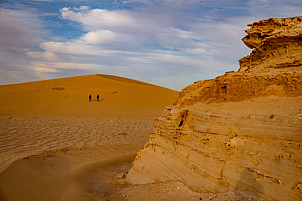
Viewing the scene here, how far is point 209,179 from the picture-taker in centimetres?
307

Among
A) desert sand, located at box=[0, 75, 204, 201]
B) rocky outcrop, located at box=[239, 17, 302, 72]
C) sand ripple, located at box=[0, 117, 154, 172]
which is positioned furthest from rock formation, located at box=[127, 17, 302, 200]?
sand ripple, located at box=[0, 117, 154, 172]

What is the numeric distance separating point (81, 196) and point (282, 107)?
320 centimetres

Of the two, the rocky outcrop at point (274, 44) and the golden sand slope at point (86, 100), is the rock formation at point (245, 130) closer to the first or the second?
the rocky outcrop at point (274, 44)

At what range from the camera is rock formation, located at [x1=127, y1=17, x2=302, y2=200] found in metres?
2.51

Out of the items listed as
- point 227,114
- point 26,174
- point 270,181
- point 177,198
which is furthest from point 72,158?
point 270,181

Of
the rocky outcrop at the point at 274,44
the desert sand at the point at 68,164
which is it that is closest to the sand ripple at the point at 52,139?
the desert sand at the point at 68,164

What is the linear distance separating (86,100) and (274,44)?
22252mm

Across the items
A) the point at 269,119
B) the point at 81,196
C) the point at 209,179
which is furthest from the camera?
the point at 81,196

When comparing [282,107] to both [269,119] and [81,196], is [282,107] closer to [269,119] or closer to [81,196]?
[269,119]

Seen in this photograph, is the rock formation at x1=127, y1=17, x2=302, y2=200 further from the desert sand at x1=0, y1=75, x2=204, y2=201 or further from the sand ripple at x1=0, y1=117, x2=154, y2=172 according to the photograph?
the sand ripple at x1=0, y1=117, x2=154, y2=172

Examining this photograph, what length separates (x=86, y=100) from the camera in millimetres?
24172

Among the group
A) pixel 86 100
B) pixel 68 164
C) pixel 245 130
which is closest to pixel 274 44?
pixel 245 130

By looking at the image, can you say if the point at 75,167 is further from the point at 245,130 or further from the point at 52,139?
the point at 245,130

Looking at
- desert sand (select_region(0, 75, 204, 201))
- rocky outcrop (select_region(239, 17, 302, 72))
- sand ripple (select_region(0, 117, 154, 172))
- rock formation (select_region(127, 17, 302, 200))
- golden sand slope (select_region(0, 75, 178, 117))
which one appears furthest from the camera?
golden sand slope (select_region(0, 75, 178, 117))
